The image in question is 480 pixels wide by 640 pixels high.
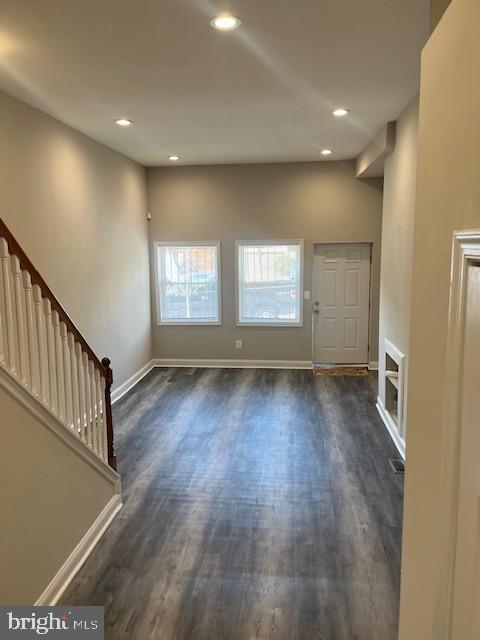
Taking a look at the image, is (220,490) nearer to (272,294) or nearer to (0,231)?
(0,231)

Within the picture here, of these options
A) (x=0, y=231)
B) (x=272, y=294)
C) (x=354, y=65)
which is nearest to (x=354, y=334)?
(x=272, y=294)

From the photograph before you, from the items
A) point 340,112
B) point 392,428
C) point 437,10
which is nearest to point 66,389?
point 437,10

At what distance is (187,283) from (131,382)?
6.09 feet

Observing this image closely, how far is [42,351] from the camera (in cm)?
247

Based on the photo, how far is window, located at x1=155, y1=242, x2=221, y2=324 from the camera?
286 inches

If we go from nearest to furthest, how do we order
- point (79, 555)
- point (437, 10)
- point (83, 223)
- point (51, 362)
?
point (437, 10), point (51, 362), point (79, 555), point (83, 223)

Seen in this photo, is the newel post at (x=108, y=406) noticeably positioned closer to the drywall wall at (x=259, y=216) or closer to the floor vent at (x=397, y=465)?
the floor vent at (x=397, y=465)

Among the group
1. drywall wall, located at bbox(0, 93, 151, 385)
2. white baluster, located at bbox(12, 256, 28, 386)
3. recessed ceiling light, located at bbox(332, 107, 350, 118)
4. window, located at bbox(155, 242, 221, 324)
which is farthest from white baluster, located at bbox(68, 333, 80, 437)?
window, located at bbox(155, 242, 221, 324)

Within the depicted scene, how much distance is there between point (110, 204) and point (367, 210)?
370cm

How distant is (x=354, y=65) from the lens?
3107 millimetres

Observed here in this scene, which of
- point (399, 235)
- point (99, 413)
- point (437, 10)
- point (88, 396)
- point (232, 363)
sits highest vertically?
point (437, 10)

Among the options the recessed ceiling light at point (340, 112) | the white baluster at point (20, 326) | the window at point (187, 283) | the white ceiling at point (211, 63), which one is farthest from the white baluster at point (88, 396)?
the window at point (187, 283)

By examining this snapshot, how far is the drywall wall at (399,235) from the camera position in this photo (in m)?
3.94

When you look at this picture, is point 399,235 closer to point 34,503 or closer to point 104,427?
point 104,427
